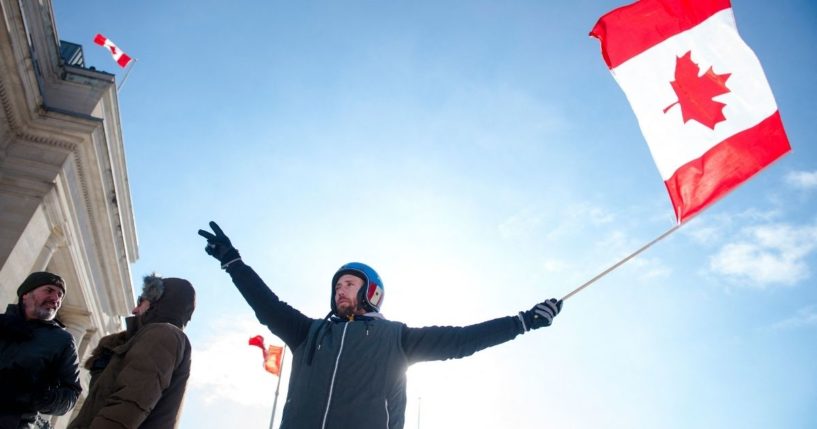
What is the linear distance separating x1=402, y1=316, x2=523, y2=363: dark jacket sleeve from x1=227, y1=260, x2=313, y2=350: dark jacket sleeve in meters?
0.80

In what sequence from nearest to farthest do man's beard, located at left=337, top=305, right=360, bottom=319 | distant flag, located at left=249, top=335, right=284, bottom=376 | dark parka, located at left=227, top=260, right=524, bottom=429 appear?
dark parka, located at left=227, top=260, right=524, bottom=429
man's beard, located at left=337, top=305, right=360, bottom=319
distant flag, located at left=249, top=335, right=284, bottom=376

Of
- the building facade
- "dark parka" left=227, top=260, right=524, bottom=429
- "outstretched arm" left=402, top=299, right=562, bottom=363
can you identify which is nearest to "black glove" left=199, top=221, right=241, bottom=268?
"dark parka" left=227, top=260, right=524, bottom=429

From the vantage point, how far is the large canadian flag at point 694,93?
16.0ft

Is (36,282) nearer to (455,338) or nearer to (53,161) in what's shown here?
(455,338)

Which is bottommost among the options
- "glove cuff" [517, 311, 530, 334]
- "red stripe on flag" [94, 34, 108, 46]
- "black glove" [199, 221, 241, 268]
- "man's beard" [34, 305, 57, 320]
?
"glove cuff" [517, 311, 530, 334]

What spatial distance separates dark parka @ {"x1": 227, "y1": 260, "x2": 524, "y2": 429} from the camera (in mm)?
2811

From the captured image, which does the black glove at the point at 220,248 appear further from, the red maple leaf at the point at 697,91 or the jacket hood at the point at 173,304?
the red maple leaf at the point at 697,91

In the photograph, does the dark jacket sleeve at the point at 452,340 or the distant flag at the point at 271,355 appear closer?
the dark jacket sleeve at the point at 452,340

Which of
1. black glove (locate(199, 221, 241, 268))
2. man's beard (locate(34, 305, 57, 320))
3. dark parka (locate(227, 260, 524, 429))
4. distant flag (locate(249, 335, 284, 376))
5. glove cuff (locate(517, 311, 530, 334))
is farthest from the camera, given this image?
distant flag (locate(249, 335, 284, 376))

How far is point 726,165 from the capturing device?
490cm

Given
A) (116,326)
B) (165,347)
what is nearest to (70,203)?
(116,326)

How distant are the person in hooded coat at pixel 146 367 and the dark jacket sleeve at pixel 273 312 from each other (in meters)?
0.41

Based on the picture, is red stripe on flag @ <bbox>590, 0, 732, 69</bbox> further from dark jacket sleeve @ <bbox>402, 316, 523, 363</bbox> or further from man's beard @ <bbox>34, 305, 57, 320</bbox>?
man's beard @ <bbox>34, 305, 57, 320</bbox>

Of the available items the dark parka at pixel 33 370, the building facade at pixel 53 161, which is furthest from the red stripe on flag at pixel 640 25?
the building facade at pixel 53 161
